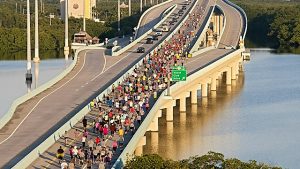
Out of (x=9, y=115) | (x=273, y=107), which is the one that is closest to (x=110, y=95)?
(x=9, y=115)

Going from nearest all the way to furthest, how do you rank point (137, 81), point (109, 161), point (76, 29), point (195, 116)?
point (109, 161), point (137, 81), point (195, 116), point (76, 29)

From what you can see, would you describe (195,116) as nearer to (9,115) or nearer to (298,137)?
(298,137)

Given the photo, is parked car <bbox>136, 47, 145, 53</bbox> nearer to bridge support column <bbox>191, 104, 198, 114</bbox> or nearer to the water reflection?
the water reflection

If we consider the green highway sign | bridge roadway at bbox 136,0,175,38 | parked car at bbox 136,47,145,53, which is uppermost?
bridge roadway at bbox 136,0,175,38

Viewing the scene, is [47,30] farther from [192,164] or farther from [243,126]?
[192,164]

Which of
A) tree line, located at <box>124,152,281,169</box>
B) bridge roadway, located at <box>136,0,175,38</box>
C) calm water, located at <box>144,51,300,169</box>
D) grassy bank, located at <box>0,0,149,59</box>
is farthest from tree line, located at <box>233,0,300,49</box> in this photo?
tree line, located at <box>124,152,281,169</box>

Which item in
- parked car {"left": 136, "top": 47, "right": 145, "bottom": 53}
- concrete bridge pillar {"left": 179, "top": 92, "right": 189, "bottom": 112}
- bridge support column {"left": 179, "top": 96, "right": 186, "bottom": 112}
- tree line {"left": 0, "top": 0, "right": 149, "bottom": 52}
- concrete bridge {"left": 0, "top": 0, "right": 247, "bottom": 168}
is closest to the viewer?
concrete bridge {"left": 0, "top": 0, "right": 247, "bottom": 168}

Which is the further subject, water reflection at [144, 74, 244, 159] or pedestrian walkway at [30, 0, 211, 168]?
water reflection at [144, 74, 244, 159]

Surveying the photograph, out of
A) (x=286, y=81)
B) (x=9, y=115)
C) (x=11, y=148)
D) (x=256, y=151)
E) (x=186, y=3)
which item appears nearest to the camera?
(x=11, y=148)

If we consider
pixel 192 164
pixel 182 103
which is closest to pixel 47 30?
pixel 182 103
